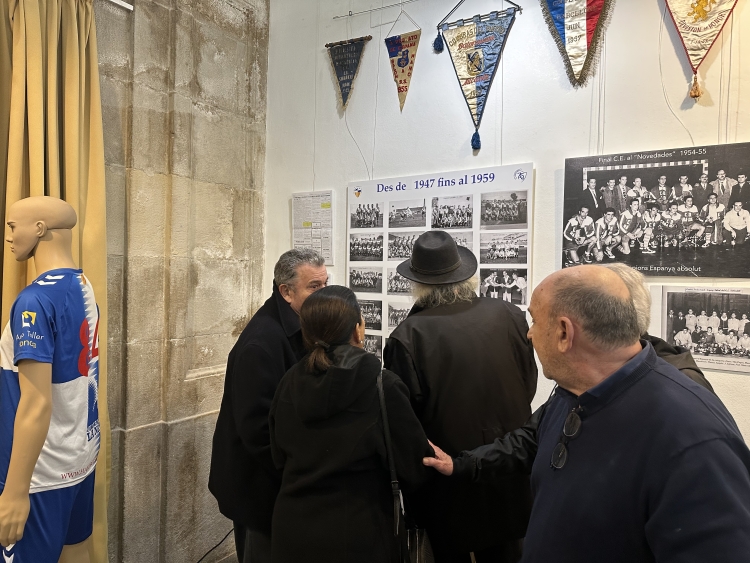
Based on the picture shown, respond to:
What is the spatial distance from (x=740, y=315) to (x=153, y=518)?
305cm

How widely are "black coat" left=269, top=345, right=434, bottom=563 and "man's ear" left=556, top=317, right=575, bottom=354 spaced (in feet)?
1.98

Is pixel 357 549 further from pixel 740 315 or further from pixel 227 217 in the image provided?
pixel 227 217

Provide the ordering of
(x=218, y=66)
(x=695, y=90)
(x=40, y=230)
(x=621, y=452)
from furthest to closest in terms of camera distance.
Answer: (x=218, y=66)
(x=695, y=90)
(x=40, y=230)
(x=621, y=452)

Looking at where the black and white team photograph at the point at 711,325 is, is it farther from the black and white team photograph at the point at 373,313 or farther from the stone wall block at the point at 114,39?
the stone wall block at the point at 114,39

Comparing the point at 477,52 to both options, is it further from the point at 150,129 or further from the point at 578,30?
the point at 150,129

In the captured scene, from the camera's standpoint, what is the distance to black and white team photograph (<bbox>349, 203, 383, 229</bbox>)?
124 inches

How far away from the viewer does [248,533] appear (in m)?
2.20

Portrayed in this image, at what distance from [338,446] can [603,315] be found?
2.75ft

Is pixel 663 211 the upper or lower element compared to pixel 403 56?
lower

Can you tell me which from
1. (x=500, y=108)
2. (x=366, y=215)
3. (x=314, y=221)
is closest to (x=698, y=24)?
(x=500, y=108)

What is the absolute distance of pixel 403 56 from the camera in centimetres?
305

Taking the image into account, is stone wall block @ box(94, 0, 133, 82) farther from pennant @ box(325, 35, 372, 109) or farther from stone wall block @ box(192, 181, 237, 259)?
pennant @ box(325, 35, 372, 109)

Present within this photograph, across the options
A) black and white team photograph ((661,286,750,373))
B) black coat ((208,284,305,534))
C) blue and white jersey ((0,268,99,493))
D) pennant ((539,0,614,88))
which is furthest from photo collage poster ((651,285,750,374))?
blue and white jersey ((0,268,99,493))

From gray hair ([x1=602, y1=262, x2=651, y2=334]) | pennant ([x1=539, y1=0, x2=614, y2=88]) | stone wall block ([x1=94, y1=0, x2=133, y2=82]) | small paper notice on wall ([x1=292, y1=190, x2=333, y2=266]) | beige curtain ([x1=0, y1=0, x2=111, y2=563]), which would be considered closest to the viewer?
gray hair ([x1=602, y1=262, x2=651, y2=334])
